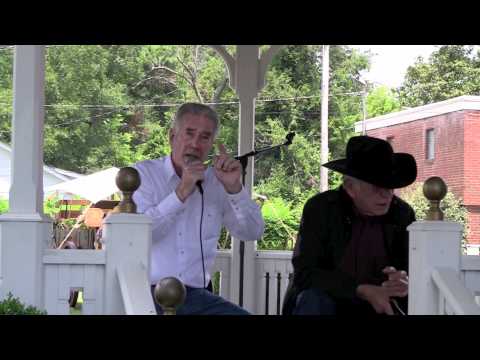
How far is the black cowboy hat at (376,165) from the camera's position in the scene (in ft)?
12.3

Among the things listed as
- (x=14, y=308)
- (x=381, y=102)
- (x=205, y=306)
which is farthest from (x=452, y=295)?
(x=381, y=102)

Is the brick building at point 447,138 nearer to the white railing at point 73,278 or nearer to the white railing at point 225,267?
the white railing at point 225,267

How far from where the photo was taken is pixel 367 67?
31266mm

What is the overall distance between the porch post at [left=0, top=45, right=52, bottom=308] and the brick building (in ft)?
86.2

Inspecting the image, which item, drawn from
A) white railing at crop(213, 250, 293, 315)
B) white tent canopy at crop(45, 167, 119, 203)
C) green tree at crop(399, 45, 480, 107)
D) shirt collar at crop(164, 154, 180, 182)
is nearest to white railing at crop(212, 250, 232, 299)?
white railing at crop(213, 250, 293, 315)

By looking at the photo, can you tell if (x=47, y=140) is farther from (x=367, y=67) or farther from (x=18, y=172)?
(x=18, y=172)

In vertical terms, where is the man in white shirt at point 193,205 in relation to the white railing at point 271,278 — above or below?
above

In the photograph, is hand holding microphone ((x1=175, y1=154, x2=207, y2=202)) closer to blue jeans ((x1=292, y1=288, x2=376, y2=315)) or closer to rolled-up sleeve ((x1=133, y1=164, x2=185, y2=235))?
rolled-up sleeve ((x1=133, y1=164, x2=185, y2=235))

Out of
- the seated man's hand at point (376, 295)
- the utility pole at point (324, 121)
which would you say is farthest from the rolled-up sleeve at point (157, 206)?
the utility pole at point (324, 121)

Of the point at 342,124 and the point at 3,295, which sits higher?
the point at 342,124

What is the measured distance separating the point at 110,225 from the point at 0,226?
0.75 m

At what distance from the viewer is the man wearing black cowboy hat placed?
3.69 m
